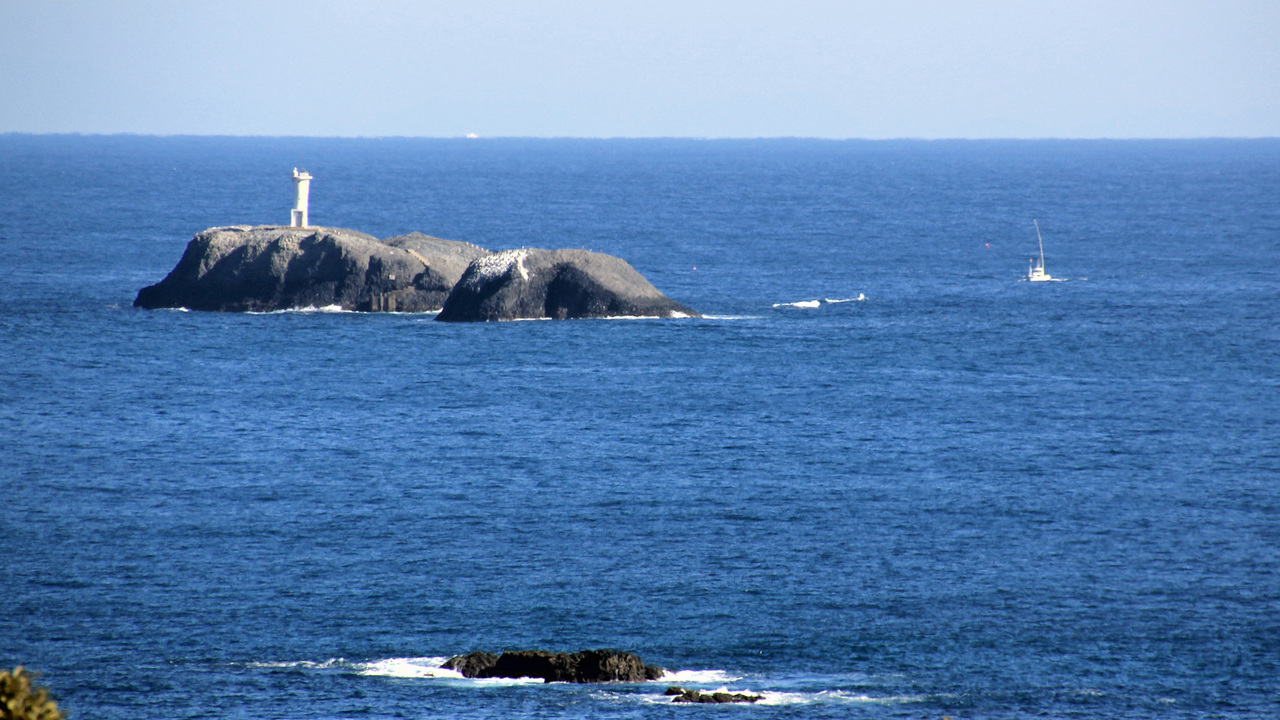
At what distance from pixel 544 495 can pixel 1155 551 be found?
730 inches

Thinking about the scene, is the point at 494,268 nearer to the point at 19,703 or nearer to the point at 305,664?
the point at 305,664

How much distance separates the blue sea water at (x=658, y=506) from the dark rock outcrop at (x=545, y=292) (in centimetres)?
202

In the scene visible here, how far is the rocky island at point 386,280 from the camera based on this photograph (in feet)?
254

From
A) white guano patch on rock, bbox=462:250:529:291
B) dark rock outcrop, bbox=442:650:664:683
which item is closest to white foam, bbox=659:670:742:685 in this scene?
dark rock outcrop, bbox=442:650:664:683

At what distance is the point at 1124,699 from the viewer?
98.0 feet

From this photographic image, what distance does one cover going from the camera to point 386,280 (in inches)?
3159

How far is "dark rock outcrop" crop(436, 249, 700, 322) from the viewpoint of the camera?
76.6 metres

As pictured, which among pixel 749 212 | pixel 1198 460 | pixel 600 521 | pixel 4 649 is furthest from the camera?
pixel 749 212

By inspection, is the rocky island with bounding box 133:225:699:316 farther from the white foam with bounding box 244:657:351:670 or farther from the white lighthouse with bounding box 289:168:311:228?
the white foam with bounding box 244:657:351:670

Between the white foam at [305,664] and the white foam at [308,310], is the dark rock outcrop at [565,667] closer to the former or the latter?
the white foam at [305,664]

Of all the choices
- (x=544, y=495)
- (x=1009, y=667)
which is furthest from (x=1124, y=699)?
(x=544, y=495)

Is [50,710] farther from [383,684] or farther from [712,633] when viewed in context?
[712,633]

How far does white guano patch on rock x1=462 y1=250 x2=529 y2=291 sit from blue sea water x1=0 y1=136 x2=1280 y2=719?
277 centimetres

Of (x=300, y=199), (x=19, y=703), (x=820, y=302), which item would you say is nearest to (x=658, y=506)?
(x=19, y=703)
